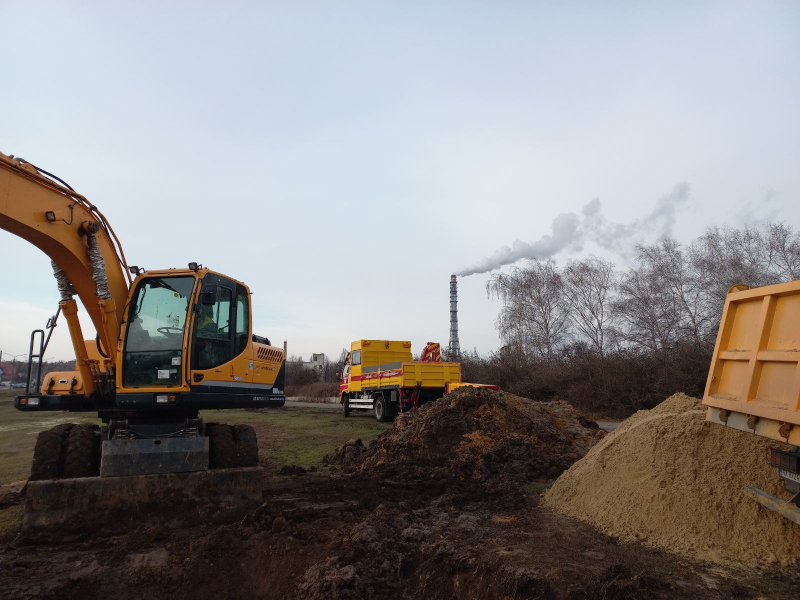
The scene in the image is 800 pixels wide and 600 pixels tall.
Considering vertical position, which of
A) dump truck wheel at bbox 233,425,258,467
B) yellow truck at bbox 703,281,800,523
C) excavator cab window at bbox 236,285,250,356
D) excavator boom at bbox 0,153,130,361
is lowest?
dump truck wheel at bbox 233,425,258,467

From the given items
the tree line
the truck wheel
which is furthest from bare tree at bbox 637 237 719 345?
the truck wheel

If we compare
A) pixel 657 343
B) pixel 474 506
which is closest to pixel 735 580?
pixel 474 506

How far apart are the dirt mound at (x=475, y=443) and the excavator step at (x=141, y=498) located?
9.86 ft

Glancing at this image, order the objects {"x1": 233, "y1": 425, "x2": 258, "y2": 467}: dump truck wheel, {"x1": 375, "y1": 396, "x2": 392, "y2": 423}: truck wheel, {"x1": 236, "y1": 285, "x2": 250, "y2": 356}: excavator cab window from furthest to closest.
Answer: {"x1": 375, "y1": 396, "x2": 392, "y2": 423}: truck wheel → {"x1": 236, "y1": 285, "x2": 250, "y2": 356}: excavator cab window → {"x1": 233, "y1": 425, "x2": 258, "y2": 467}: dump truck wheel

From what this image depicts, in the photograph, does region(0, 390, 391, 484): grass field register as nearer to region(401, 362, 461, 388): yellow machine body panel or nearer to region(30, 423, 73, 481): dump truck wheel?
region(401, 362, 461, 388): yellow machine body panel

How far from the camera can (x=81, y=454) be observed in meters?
6.57

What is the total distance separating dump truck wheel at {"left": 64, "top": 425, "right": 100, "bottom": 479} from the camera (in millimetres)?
6488

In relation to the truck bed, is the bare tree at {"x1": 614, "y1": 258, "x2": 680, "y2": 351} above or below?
above

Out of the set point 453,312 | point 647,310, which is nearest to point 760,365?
point 647,310

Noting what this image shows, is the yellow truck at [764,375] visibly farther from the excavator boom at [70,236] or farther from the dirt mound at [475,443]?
the excavator boom at [70,236]

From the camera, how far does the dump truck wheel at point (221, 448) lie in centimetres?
699

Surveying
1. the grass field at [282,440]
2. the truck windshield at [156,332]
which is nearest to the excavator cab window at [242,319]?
the truck windshield at [156,332]

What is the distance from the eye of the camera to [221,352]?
7250mm

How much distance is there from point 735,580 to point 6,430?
2126 centimetres
